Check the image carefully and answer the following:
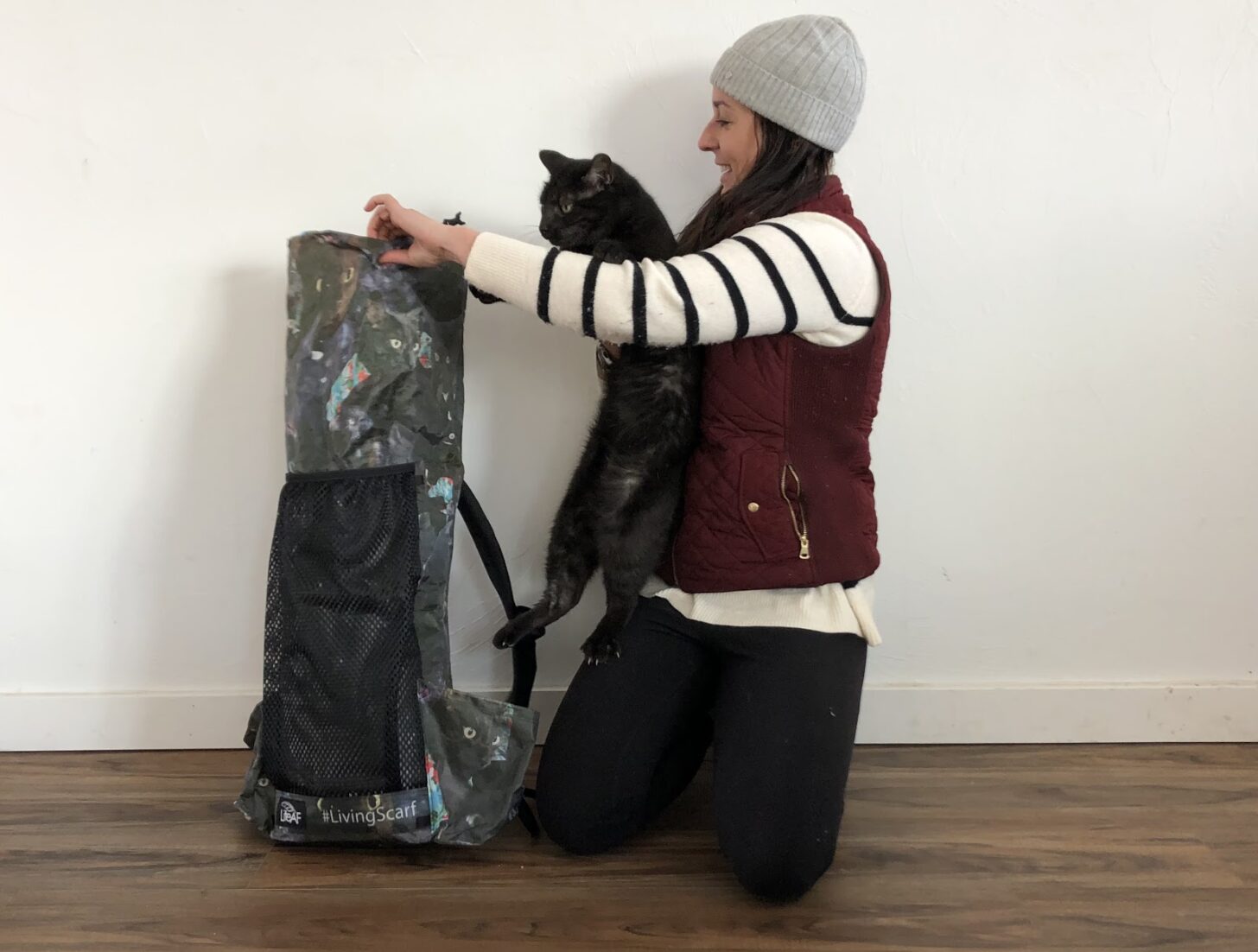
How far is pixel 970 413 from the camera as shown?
1647 mm

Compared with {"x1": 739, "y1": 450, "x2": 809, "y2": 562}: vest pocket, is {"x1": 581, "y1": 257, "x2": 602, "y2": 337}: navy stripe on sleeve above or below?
above

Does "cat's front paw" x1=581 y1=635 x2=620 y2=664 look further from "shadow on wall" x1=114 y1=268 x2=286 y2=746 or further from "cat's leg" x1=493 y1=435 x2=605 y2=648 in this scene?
"shadow on wall" x1=114 y1=268 x2=286 y2=746

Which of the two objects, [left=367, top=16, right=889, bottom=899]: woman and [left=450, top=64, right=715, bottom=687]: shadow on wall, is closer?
[left=367, top=16, right=889, bottom=899]: woman

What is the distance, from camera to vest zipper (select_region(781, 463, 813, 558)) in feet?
4.26

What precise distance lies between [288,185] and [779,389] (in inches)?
36.5

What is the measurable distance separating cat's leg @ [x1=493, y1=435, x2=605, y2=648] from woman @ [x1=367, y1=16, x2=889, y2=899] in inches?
5.4

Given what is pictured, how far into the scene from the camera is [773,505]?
130 centimetres

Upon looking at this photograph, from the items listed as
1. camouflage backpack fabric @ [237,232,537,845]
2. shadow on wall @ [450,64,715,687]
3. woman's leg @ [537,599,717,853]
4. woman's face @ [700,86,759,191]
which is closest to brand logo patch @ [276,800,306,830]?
camouflage backpack fabric @ [237,232,537,845]

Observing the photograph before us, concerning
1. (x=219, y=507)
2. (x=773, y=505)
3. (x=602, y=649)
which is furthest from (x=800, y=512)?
(x=219, y=507)

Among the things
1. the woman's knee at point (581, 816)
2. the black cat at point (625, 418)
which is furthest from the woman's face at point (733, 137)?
the woman's knee at point (581, 816)

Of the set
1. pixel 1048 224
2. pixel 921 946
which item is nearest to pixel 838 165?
pixel 1048 224

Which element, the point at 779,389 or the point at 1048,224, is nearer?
the point at 779,389

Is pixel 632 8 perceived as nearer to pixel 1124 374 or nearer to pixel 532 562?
pixel 532 562

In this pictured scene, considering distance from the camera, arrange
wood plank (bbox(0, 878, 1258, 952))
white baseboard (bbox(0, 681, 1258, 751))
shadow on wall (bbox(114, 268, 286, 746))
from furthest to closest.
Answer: white baseboard (bbox(0, 681, 1258, 751)) < shadow on wall (bbox(114, 268, 286, 746)) < wood plank (bbox(0, 878, 1258, 952))
